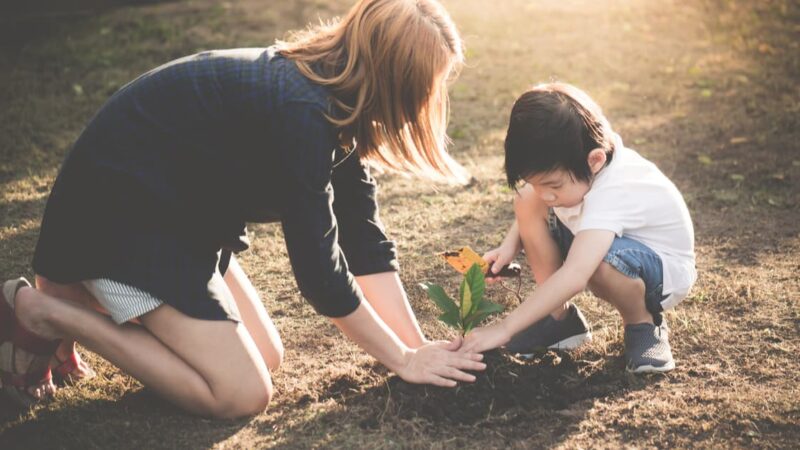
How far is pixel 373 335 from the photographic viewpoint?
2.42 meters

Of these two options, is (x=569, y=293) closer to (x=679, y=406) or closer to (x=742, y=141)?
(x=679, y=406)

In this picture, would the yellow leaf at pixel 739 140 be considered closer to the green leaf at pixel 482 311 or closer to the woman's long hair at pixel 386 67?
the green leaf at pixel 482 311

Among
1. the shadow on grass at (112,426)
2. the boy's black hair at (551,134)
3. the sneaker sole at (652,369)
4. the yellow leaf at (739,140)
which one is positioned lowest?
the sneaker sole at (652,369)

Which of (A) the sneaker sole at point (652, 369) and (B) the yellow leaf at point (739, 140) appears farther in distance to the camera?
(B) the yellow leaf at point (739, 140)

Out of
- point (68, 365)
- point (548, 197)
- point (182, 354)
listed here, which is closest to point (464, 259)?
point (548, 197)

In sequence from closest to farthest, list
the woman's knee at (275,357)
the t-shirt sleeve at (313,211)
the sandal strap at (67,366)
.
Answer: the t-shirt sleeve at (313,211) < the sandal strap at (67,366) < the woman's knee at (275,357)

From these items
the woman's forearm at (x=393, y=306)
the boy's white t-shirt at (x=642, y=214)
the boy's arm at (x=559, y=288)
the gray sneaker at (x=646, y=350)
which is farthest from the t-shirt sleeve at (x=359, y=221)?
the gray sneaker at (x=646, y=350)

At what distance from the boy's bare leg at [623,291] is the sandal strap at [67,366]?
178 centimetres

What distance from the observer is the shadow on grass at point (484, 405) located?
236cm


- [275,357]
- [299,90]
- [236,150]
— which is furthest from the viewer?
[275,357]

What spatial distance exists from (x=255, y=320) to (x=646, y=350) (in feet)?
4.42

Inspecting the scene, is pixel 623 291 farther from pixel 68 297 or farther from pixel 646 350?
pixel 68 297

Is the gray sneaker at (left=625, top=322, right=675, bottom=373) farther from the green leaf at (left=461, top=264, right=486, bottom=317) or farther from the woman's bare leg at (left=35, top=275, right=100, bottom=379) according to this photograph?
the woman's bare leg at (left=35, top=275, right=100, bottom=379)

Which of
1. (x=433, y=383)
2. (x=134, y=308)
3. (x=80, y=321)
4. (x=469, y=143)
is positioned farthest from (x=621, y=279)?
(x=469, y=143)
